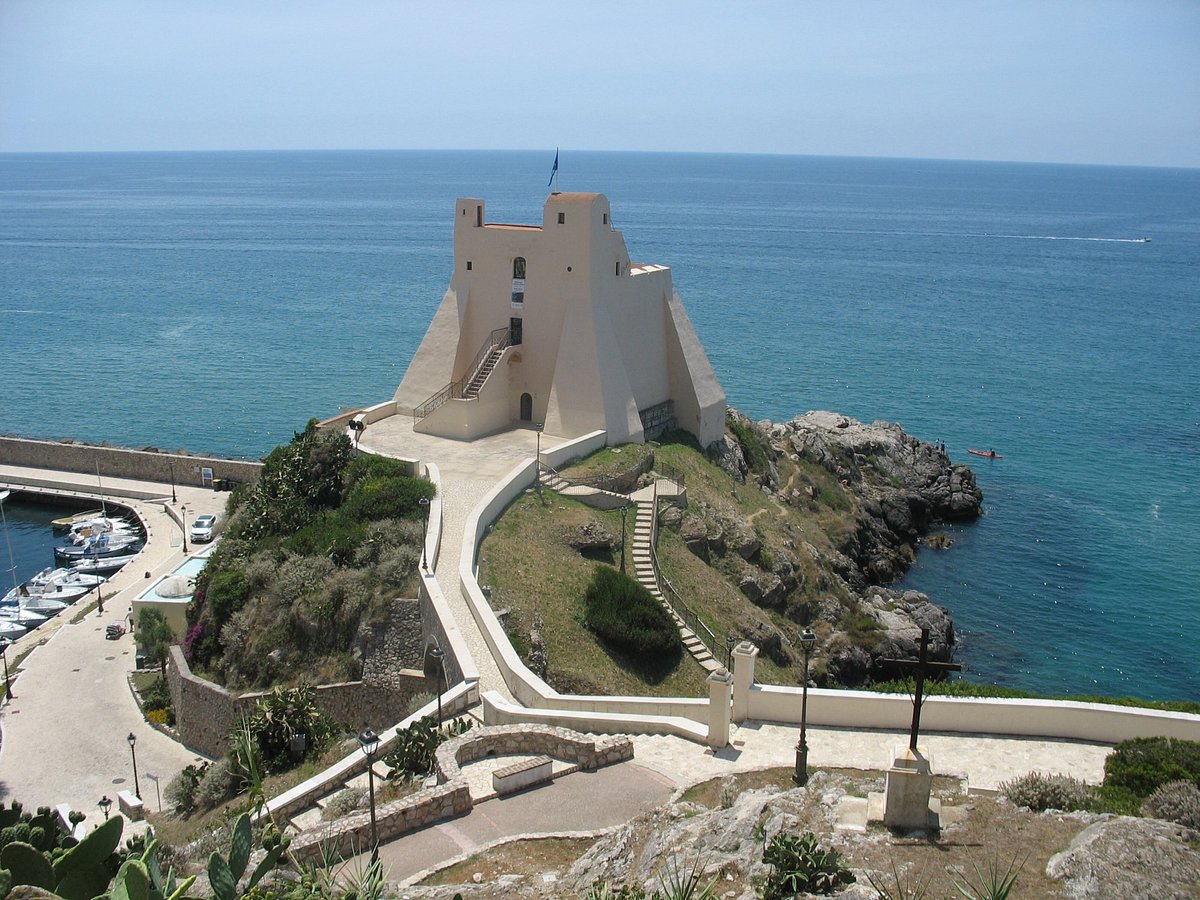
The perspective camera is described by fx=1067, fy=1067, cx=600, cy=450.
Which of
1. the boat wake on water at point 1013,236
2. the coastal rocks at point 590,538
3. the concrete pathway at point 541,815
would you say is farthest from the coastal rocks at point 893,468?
the boat wake on water at point 1013,236

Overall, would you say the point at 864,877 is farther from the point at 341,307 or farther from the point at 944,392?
the point at 341,307

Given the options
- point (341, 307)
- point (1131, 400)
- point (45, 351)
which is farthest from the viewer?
point (341, 307)

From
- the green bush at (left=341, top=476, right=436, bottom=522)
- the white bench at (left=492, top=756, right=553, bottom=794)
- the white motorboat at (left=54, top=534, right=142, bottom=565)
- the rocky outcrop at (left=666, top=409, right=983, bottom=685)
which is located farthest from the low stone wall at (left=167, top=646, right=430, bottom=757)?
the white motorboat at (left=54, top=534, right=142, bottom=565)

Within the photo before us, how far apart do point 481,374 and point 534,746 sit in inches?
811

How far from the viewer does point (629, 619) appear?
84.0 ft

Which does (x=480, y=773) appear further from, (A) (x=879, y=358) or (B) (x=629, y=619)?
(A) (x=879, y=358)

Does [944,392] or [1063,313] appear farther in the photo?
[1063,313]

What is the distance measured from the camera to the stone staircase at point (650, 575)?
26406 mm

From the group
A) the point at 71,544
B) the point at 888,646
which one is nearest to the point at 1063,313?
the point at 888,646

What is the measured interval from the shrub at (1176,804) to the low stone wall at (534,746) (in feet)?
24.4

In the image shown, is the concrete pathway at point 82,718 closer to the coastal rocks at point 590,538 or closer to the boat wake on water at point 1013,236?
the coastal rocks at point 590,538

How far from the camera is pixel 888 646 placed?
34.7m

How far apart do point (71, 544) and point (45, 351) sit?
40.3 meters

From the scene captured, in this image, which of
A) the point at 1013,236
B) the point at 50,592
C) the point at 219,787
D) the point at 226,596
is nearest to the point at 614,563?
the point at 226,596
